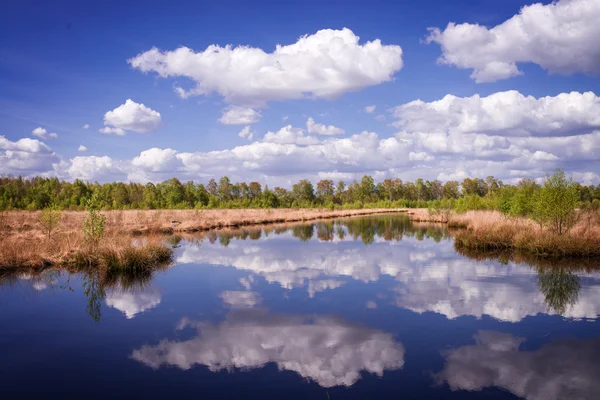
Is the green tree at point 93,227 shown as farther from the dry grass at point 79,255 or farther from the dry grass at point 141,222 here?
the dry grass at point 141,222

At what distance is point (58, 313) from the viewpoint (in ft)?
38.0

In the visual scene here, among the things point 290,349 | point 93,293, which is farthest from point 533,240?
point 93,293

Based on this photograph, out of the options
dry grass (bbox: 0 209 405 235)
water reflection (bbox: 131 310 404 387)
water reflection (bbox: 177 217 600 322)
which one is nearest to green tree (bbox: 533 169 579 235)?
water reflection (bbox: 177 217 600 322)

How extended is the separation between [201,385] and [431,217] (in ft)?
163

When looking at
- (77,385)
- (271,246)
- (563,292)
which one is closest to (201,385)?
(77,385)

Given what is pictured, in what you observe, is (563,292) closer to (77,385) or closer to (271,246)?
(77,385)

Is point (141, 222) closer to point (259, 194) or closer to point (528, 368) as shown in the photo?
point (528, 368)

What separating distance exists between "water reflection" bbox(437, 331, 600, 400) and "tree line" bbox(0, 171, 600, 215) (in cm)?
2428

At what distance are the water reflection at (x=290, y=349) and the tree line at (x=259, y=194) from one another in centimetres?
2602

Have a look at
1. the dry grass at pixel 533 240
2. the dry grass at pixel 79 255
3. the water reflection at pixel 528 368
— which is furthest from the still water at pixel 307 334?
the dry grass at pixel 533 240

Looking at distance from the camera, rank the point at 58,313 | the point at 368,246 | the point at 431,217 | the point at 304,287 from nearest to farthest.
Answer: the point at 58,313
the point at 304,287
the point at 368,246
the point at 431,217

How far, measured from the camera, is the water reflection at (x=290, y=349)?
7605 mm

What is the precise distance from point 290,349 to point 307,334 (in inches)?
37.4

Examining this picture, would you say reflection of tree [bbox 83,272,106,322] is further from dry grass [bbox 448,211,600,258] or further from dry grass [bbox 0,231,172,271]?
dry grass [bbox 448,211,600,258]
